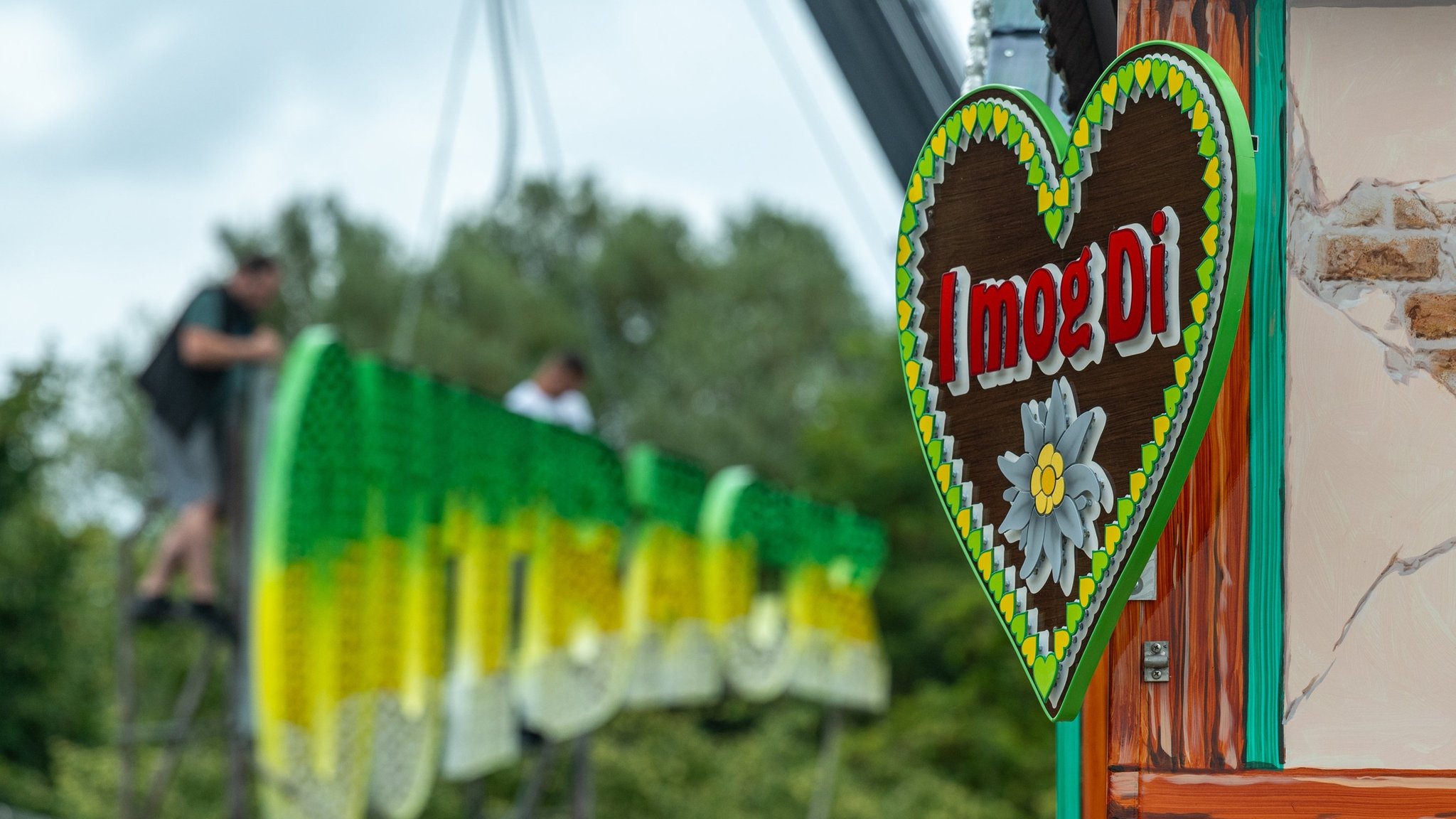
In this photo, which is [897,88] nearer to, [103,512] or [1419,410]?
[1419,410]

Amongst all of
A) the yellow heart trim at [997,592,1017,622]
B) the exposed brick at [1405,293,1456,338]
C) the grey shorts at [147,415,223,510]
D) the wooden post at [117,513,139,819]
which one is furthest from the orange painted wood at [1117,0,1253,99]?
the wooden post at [117,513,139,819]

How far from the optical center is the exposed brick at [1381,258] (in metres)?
Answer: 3.10

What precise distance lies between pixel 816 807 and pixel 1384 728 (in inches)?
540

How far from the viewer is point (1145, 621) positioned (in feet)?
9.95

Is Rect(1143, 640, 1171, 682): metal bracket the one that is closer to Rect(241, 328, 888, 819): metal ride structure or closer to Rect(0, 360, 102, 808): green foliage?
Rect(241, 328, 888, 819): metal ride structure

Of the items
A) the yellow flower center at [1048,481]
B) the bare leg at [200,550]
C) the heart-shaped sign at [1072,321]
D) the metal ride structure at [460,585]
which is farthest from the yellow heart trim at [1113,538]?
the bare leg at [200,550]

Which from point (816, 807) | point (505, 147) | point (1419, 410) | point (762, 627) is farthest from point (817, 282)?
point (1419, 410)

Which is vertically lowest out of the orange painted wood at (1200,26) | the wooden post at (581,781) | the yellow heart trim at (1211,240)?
the wooden post at (581,781)

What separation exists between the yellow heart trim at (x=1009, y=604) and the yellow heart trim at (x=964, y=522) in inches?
5.7

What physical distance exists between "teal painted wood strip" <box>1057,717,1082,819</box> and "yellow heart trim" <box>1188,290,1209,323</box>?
1.01 m

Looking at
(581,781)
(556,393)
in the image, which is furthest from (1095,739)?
(581,781)

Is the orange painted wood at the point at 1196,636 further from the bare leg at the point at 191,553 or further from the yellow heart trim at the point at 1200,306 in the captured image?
the bare leg at the point at 191,553

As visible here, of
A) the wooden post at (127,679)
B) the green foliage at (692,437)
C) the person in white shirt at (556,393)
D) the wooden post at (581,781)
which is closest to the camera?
the wooden post at (127,679)

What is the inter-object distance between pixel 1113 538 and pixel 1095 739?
61 cm
